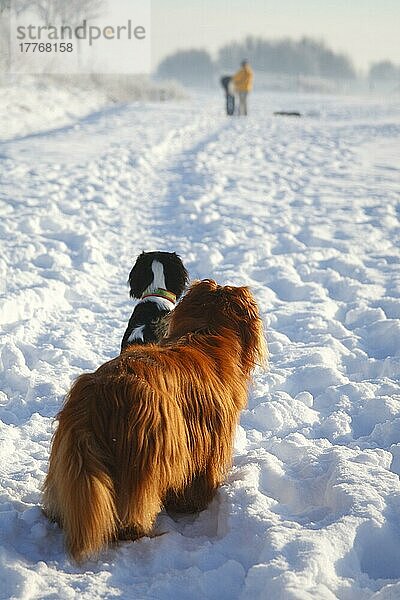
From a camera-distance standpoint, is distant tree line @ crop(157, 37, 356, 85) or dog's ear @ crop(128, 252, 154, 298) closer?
dog's ear @ crop(128, 252, 154, 298)

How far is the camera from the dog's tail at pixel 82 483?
2.34 meters

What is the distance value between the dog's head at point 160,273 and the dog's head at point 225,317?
3.84 ft

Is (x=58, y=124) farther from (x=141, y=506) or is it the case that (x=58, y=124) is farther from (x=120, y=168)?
(x=141, y=506)

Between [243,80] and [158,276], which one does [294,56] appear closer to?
[243,80]

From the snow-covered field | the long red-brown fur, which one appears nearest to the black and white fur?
the snow-covered field

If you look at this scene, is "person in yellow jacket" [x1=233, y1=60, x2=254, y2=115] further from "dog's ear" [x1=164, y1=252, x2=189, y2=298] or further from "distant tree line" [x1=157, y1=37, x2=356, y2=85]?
"distant tree line" [x1=157, y1=37, x2=356, y2=85]

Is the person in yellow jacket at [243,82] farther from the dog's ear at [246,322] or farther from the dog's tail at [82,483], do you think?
the dog's tail at [82,483]

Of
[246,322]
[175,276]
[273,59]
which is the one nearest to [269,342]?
[175,276]

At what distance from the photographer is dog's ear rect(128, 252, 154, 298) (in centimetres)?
452

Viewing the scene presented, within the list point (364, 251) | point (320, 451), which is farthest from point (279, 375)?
point (364, 251)

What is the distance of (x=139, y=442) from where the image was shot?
243 centimetres

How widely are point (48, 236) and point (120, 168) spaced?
4.26m

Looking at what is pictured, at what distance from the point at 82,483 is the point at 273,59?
107360 millimetres

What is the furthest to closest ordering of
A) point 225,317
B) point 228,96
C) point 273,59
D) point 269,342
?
point 273,59 < point 228,96 < point 269,342 < point 225,317
